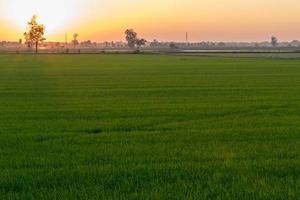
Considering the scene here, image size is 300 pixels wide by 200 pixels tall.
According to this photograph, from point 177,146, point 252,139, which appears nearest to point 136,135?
point 177,146

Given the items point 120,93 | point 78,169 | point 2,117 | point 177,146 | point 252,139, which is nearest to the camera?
point 78,169

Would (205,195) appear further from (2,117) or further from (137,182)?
(2,117)

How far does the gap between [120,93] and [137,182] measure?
1832cm

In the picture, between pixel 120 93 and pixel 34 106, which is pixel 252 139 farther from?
pixel 120 93

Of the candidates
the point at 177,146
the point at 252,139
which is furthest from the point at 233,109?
the point at 177,146

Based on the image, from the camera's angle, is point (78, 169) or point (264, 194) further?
point (78, 169)

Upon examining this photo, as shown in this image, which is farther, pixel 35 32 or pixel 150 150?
pixel 35 32

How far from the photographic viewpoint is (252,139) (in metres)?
12.3

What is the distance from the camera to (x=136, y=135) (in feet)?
42.7

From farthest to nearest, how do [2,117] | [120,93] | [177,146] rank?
[120,93]
[2,117]
[177,146]

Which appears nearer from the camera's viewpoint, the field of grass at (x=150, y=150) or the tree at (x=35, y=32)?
the field of grass at (x=150, y=150)

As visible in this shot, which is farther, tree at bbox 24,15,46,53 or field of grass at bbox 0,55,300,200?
tree at bbox 24,15,46,53

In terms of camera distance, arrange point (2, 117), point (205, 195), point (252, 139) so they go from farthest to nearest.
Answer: point (2, 117) → point (252, 139) → point (205, 195)

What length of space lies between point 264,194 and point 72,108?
12.8 metres
